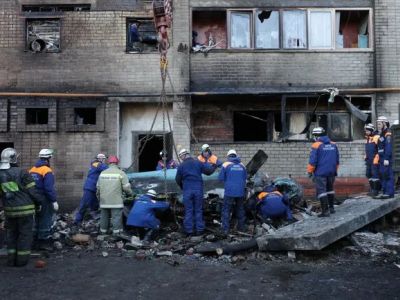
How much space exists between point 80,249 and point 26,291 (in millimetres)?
2586

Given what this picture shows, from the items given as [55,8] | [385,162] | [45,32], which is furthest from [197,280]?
[55,8]

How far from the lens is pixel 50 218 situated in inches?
339

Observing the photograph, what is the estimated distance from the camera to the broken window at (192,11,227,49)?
45.0ft

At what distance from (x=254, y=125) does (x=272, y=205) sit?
5.05 meters

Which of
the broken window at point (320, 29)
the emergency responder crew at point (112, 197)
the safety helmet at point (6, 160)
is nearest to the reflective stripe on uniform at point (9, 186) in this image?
the safety helmet at point (6, 160)

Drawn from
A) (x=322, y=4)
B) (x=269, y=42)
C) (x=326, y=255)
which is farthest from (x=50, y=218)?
(x=322, y=4)

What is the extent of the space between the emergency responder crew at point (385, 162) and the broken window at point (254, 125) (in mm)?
4145

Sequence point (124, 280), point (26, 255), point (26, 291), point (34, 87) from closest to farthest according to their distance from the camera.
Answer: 1. point (26, 291)
2. point (124, 280)
3. point (26, 255)
4. point (34, 87)

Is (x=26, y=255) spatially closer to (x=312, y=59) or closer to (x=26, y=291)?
(x=26, y=291)

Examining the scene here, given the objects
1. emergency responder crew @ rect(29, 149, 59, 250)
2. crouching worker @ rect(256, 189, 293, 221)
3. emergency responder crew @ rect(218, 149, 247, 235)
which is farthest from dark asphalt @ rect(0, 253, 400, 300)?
crouching worker @ rect(256, 189, 293, 221)

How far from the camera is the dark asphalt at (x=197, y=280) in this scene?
19.5ft

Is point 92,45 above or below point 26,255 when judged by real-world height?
above

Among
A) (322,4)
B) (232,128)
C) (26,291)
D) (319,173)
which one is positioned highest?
(322,4)

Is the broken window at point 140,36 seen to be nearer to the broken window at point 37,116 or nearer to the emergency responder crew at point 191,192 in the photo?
the broken window at point 37,116
